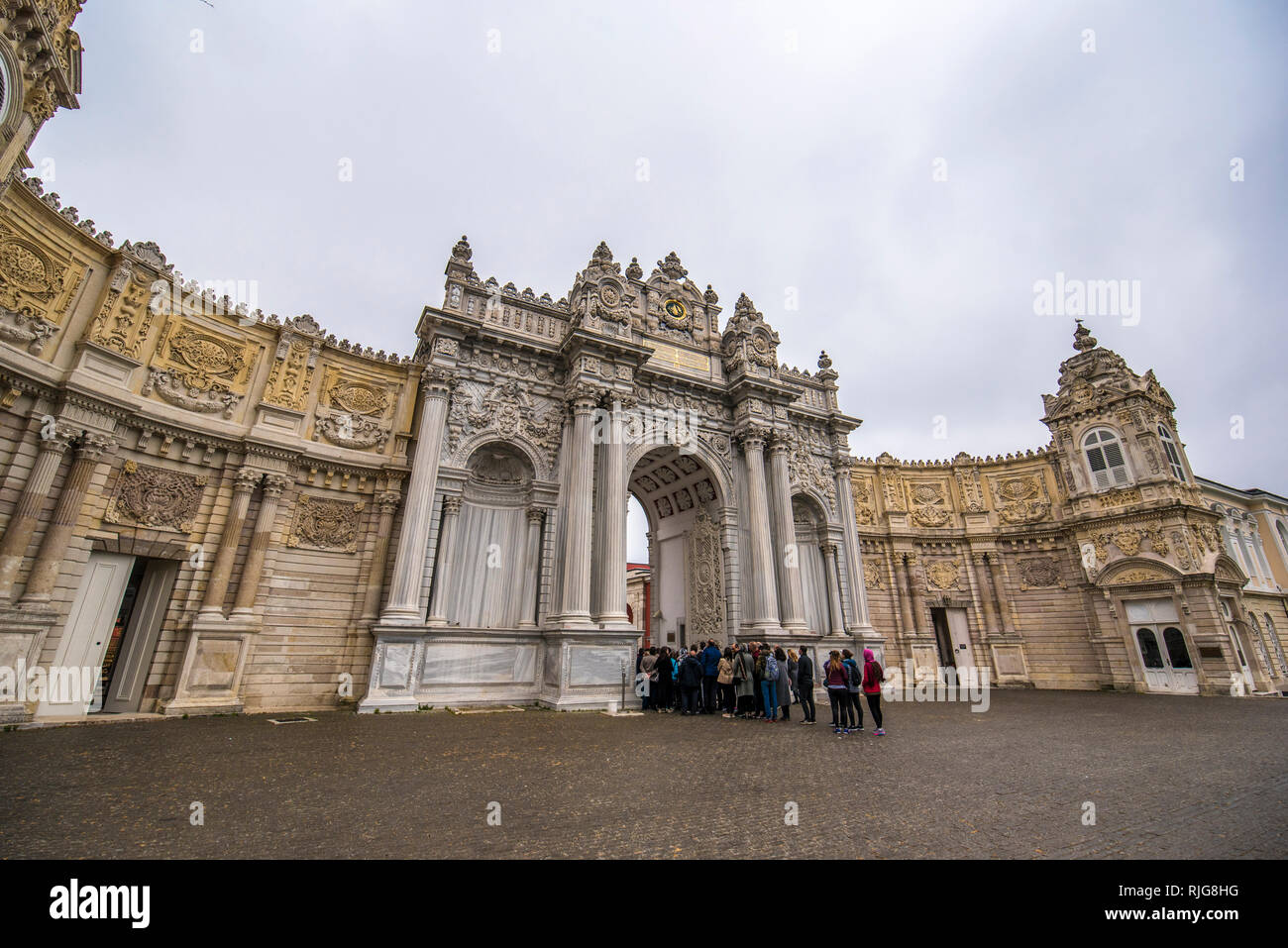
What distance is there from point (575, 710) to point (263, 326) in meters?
14.1

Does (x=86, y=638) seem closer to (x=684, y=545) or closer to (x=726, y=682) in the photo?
(x=726, y=682)

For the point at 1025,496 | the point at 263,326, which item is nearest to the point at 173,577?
the point at 263,326

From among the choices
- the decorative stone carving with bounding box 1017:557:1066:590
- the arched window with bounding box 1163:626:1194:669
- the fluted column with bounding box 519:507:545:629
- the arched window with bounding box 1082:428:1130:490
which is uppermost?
the arched window with bounding box 1082:428:1130:490

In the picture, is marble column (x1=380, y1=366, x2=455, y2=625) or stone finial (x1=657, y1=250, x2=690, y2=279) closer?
marble column (x1=380, y1=366, x2=455, y2=625)

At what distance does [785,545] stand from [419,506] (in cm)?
1240

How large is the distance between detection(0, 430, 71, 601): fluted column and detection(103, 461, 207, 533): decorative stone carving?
1.36 meters

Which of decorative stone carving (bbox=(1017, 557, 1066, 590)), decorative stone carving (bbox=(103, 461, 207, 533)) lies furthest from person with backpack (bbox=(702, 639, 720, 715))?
decorative stone carving (bbox=(1017, 557, 1066, 590))

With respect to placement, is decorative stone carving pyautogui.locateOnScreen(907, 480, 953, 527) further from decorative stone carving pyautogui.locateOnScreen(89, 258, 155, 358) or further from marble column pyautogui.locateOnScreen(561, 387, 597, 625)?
decorative stone carving pyautogui.locateOnScreen(89, 258, 155, 358)

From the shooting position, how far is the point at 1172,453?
81.1 feet

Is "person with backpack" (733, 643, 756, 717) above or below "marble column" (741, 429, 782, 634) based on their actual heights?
below

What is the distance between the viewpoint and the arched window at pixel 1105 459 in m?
24.9

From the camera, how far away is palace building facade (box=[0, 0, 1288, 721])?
11625mm

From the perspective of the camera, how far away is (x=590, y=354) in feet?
57.5

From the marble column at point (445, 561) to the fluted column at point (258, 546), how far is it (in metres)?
4.48
